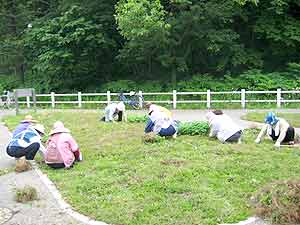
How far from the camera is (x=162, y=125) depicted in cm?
1198

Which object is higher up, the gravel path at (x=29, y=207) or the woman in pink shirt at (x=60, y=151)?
the woman in pink shirt at (x=60, y=151)

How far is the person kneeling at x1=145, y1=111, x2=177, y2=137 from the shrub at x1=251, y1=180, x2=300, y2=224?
5.35 metres

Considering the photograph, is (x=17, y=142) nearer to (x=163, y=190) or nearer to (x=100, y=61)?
(x=163, y=190)

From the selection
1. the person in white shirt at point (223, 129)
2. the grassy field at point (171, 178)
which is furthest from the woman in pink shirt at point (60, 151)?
the person in white shirt at point (223, 129)

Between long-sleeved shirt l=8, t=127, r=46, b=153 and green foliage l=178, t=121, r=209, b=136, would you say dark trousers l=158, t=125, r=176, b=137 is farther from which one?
long-sleeved shirt l=8, t=127, r=46, b=153

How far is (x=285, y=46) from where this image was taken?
89.3 ft

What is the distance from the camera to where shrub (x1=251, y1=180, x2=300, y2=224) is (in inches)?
243

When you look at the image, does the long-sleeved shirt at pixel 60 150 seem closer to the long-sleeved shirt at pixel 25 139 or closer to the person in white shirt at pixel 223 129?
the long-sleeved shirt at pixel 25 139

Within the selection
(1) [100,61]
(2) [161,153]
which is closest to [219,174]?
(2) [161,153]

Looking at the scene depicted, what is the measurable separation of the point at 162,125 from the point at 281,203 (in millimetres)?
5919

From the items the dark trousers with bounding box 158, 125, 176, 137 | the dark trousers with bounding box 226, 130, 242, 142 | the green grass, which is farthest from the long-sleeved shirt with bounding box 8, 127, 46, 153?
the green grass

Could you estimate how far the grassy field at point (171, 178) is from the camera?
21.9ft

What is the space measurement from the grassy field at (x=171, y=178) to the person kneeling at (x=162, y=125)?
1.04 feet

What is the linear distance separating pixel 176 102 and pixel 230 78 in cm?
468
